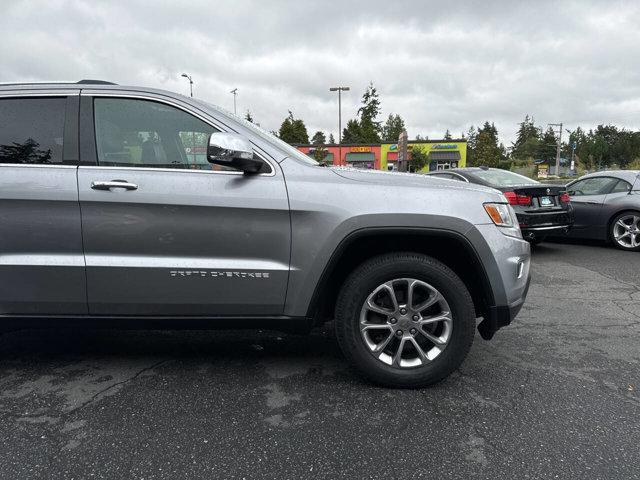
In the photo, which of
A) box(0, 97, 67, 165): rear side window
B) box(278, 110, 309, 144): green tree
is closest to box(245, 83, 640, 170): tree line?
box(278, 110, 309, 144): green tree

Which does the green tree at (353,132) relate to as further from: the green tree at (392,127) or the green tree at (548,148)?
the green tree at (548,148)

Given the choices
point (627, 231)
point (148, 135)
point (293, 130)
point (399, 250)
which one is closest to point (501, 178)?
point (627, 231)

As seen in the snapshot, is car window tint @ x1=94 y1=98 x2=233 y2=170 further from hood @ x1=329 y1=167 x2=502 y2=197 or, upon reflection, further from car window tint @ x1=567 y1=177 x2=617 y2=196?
car window tint @ x1=567 y1=177 x2=617 y2=196

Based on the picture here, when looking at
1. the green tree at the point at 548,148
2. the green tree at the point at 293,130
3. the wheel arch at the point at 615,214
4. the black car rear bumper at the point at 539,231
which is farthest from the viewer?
the green tree at the point at 548,148

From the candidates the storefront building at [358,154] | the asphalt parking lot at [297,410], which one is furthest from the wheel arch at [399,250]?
the storefront building at [358,154]

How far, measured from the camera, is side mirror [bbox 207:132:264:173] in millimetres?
2500

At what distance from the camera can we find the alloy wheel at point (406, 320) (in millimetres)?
2693

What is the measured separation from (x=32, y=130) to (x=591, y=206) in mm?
8223

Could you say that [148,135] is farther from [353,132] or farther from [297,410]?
[353,132]

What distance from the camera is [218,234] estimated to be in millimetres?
2615

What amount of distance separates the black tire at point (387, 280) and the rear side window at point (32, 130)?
6.30 feet

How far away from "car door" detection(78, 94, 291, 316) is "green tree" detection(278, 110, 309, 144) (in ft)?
217

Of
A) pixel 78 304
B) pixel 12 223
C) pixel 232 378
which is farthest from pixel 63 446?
pixel 12 223

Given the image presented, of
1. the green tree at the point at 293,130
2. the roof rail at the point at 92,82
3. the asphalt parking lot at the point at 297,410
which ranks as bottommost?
the asphalt parking lot at the point at 297,410
